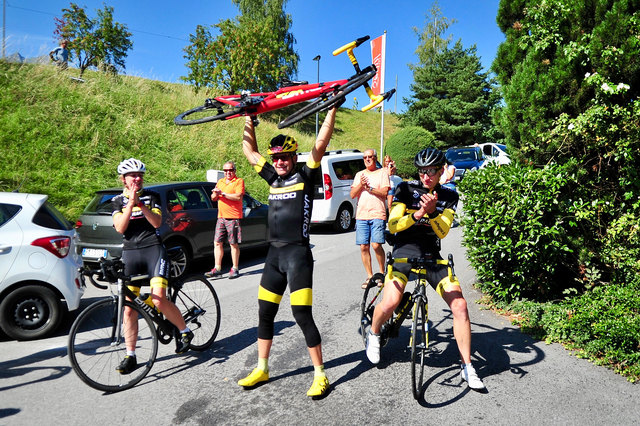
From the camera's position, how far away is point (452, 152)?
76.8 feet

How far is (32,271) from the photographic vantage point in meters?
4.73

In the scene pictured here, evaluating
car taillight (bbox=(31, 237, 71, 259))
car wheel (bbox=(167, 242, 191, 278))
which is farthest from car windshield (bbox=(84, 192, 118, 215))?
car taillight (bbox=(31, 237, 71, 259))

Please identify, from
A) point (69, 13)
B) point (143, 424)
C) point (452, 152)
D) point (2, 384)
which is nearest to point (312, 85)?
point (143, 424)

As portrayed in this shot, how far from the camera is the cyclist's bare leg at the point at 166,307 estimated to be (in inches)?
153

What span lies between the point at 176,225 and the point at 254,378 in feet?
15.2

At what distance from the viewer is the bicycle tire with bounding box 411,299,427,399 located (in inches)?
132

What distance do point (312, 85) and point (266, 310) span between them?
1920mm

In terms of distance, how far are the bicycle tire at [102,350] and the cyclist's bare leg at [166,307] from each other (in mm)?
153

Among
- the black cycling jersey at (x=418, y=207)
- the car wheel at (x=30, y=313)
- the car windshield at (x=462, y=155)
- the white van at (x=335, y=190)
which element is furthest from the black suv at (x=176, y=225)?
the car windshield at (x=462, y=155)

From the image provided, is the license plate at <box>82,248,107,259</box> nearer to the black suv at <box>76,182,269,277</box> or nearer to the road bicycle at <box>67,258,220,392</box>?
the black suv at <box>76,182,269,277</box>

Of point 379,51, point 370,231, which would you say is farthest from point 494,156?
point 379,51

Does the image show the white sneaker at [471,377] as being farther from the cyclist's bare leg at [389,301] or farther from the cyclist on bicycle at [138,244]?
the cyclist on bicycle at [138,244]

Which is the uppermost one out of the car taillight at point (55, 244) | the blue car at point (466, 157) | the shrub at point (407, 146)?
the shrub at point (407, 146)

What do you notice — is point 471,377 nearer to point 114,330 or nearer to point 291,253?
point 291,253
